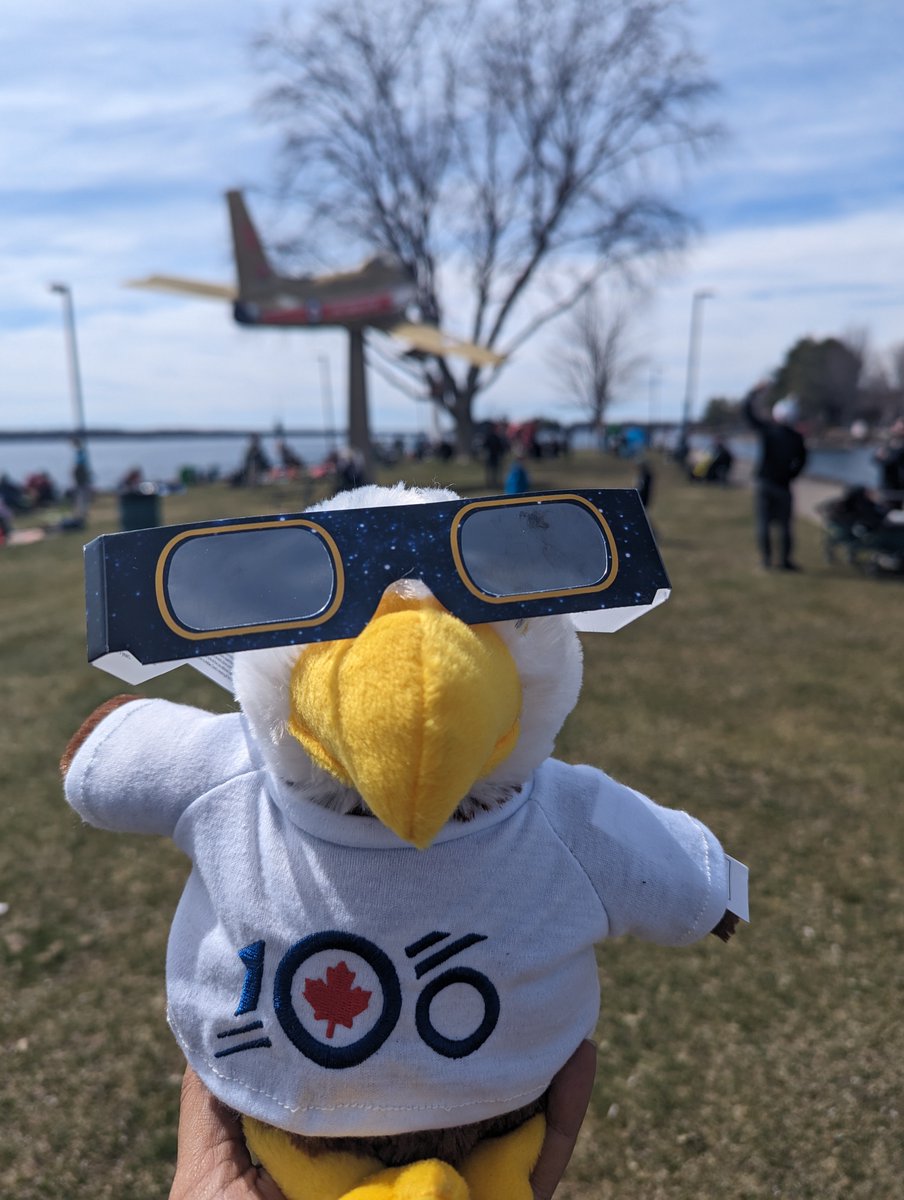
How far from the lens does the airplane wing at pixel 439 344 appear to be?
16.6 meters

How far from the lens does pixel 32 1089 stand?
2256 mm

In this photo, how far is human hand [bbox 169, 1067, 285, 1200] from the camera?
Answer: 104 cm

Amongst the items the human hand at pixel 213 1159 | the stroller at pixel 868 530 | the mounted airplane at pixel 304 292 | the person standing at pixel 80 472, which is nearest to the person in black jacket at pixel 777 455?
the stroller at pixel 868 530

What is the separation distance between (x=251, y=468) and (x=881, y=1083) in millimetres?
22674

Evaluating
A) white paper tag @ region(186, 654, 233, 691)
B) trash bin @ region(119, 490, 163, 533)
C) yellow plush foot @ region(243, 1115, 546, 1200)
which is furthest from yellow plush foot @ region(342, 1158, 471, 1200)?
trash bin @ region(119, 490, 163, 533)

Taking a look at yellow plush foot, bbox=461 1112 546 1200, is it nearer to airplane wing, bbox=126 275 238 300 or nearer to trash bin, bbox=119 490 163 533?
trash bin, bbox=119 490 163 533

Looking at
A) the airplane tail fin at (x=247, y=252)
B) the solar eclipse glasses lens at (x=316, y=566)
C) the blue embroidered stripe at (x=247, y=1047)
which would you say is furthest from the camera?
the airplane tail fin at (x=247, y=252)

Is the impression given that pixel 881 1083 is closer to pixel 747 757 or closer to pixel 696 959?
pixel 696 959

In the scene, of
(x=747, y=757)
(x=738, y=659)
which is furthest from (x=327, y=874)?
(x=738, y=659)

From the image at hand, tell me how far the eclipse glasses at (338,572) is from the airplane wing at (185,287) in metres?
19.7

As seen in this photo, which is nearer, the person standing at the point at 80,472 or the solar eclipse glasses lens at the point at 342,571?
the solar eclipse glasses lens at the point at 342,571

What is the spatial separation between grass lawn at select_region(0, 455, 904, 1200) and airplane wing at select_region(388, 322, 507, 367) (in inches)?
482

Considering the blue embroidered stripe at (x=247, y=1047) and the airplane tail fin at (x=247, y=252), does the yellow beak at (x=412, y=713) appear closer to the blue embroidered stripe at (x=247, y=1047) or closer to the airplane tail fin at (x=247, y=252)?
the blue embroidered stripe at (x=247, y=1047)

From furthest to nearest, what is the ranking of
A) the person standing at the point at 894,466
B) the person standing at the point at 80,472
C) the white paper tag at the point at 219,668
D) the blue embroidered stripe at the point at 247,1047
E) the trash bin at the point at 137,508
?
the person standing at the point at 80,472, the trash bin at the point at 137,508, the person standing at the point at 894,466, the white paper tag at the point at 219,668, the blue embroidered stripe at the point at 247,1047
